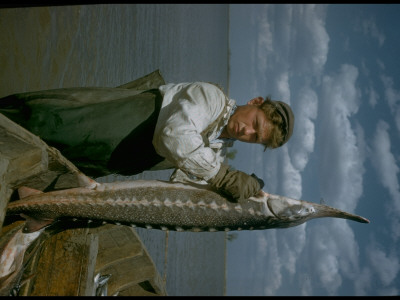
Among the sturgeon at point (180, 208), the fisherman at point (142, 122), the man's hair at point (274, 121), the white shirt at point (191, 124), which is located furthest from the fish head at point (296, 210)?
the white shirt at point (191, 124)

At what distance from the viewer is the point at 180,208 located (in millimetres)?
2244

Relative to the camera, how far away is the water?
3.29m

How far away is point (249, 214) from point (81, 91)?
61.7 inches

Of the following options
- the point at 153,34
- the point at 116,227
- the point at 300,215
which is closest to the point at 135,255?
the point at 116,227

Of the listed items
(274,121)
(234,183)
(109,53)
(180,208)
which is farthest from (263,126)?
(109,53)

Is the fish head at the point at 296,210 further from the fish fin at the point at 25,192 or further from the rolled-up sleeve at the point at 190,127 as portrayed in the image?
the fish fin at the point at 25,192

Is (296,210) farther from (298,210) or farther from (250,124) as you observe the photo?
(250,124)

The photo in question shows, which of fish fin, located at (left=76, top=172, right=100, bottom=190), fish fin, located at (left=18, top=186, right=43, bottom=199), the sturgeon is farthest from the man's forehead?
fish fin, located at (left=18, top=186, right=43, bottom=199)

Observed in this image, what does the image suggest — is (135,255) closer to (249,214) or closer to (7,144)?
(249,214)

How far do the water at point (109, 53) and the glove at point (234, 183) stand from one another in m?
2.35

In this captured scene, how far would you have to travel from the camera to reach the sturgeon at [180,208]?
86.8 inches

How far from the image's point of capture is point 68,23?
14.8 ft

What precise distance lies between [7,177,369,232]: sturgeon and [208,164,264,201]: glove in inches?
6.0

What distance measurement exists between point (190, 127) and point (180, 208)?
2.32ft
